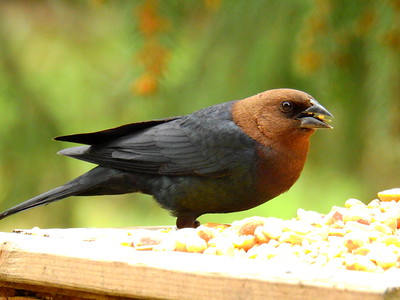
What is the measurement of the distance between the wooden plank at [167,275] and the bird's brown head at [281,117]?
50.2 inches

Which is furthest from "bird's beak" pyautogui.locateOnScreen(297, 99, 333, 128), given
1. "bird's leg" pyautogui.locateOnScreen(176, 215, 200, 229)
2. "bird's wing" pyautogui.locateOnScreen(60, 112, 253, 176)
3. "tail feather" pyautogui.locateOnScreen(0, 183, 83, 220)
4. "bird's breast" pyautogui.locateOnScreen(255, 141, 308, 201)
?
"tail feather" pyautogui.locateOnScreen(0, 183, 83, 220)

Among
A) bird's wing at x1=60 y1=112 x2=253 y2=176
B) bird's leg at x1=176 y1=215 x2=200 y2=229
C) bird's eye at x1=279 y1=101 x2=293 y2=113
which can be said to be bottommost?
bird's leg at x1=176 y1=215 x2=200 y2=229

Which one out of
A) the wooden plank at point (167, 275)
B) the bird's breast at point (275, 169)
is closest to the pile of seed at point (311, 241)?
the wooden plank at point (167, 275)

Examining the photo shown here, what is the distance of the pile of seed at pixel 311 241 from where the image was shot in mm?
1771

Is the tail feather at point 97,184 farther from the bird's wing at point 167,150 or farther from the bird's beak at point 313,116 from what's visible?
the bird's beak at point 313,116

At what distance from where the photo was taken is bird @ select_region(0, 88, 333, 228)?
304 centimetres

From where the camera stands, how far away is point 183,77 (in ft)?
11.8

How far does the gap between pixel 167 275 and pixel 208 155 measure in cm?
150

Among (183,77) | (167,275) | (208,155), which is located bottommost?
(167,275)

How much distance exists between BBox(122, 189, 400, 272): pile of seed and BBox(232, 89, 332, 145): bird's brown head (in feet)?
2.23

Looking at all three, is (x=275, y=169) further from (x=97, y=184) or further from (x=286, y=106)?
(x=97, y=184)

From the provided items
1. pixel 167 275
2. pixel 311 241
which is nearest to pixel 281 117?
pixel 311 241

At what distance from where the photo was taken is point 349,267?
1.68 metres

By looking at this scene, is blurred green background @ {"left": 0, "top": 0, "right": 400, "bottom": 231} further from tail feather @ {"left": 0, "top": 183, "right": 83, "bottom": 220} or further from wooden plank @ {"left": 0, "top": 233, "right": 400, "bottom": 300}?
wooden plank @ {"left": 0, "top": 233, "right": 400, "bottom": 300}
